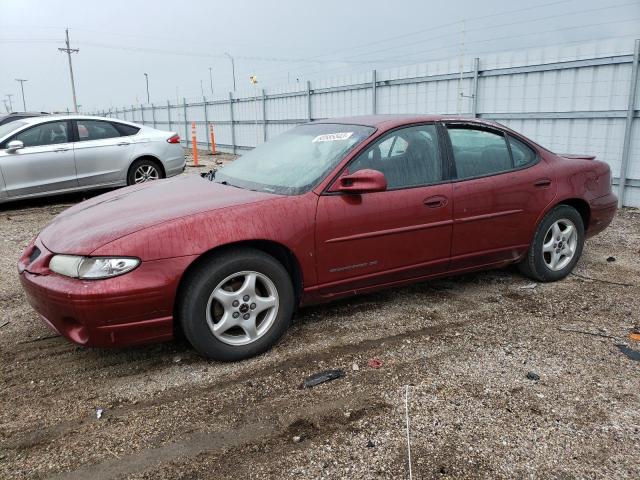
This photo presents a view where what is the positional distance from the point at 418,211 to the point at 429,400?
138 cm

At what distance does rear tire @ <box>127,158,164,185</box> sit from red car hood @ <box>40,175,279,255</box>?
16.4 ft

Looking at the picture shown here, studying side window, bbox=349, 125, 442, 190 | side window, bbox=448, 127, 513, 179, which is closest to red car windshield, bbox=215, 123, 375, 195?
side window, bbox=349, 125, 442, 190

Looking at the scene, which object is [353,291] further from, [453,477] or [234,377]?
[453,477]

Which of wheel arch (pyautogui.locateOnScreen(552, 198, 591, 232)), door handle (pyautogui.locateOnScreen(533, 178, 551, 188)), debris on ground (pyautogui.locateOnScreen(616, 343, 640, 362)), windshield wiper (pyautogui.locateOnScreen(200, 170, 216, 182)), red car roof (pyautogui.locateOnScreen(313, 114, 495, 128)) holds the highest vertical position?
red car roof (pyautogui.locateOnScreen(313, 114, 495, 128))

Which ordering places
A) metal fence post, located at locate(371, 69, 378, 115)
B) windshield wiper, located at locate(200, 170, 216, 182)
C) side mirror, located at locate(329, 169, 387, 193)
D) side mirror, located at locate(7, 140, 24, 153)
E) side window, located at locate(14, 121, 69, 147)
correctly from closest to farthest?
1. side mirror, located at locate(329, 169, 387, 193)
2. windshield wiper, located at locate(200, 170, 216, 182)
3. side mirror, located at locate(7, 140, 24, 153)
4. side window, located at locate(14, 121, 69, 147)
5. metal fence post, located at locate(371, 69, 378, 115)

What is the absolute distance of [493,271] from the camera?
4.87 meters

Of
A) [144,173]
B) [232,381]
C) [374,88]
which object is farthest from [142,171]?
[232,381]

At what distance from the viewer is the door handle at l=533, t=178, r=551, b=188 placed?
4.17 m

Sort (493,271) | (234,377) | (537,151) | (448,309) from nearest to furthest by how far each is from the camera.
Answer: (234,377)
(448,309)
(537,151)
(493,271)

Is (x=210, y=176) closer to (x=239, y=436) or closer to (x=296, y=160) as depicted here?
(x=296, y=160)

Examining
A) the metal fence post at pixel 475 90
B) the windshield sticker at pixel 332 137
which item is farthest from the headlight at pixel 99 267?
the metal fence post at pixel 475 90

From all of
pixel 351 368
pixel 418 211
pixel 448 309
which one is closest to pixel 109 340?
pixel 351 368

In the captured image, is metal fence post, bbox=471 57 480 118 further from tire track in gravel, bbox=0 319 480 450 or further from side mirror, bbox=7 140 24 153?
side mirror, bbox=7 140 24 153

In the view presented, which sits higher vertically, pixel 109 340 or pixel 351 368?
pixel 109 340
